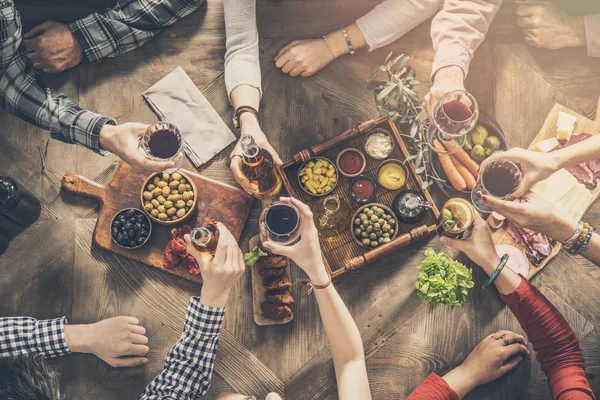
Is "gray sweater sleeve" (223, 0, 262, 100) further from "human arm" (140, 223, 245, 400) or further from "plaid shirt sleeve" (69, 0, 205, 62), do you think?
"human arm" (140, 223, 245, 400)

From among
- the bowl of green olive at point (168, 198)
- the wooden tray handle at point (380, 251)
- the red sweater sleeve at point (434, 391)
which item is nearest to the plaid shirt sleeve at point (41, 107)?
the bowl of green olive at point (168, 198)

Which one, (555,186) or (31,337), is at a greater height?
(555,186)

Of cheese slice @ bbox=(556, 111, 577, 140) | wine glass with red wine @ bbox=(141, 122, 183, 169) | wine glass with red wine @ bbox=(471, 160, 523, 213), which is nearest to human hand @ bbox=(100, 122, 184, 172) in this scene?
wine glass with red wine @ bbox=(141, 122, 183, 169)

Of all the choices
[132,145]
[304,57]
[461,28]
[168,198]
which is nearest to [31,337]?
[168,198]

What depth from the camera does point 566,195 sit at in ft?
7.25

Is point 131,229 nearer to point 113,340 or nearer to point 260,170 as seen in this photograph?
point 113,340

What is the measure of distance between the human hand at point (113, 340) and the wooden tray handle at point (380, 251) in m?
1.02

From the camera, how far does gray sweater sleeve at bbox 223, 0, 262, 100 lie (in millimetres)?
2242

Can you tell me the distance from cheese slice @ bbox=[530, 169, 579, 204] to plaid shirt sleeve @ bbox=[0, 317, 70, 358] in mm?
2388

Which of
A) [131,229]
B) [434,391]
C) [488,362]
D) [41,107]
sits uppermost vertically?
[41,107]

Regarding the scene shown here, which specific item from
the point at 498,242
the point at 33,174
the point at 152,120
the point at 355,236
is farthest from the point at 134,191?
the point at 498,242

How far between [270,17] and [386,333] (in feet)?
5.67

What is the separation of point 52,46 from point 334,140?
58.9 inches

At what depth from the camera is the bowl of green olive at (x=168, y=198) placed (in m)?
2.23
